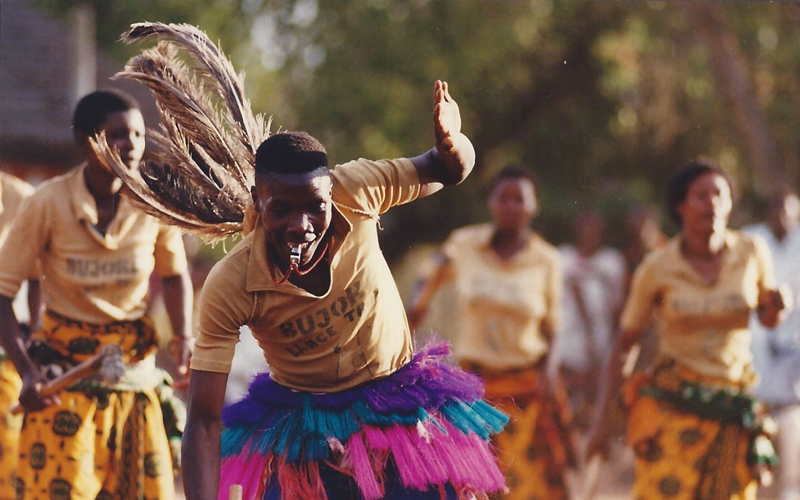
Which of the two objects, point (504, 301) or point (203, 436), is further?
point (504, 301)

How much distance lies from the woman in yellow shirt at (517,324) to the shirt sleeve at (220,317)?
4362 mm

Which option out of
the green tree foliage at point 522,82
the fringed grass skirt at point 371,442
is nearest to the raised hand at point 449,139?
the fringed grass skirt at point 371,442

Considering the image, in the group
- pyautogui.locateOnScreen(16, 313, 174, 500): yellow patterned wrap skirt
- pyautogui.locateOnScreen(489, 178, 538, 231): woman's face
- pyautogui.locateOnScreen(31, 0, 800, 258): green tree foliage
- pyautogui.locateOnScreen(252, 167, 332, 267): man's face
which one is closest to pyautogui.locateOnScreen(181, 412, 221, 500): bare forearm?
pyautogui.locateOnScreen(252, 167, 332, 267): man's face

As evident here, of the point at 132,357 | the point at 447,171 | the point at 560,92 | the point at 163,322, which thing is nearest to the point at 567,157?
the point at 560,92

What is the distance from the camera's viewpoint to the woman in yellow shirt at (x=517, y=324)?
326 inches

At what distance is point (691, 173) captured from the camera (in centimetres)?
695

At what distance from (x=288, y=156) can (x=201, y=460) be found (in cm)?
97

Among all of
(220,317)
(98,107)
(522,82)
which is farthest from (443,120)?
(522,82)

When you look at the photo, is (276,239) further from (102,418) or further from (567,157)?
(567,157)

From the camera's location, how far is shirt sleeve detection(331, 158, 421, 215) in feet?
13.7

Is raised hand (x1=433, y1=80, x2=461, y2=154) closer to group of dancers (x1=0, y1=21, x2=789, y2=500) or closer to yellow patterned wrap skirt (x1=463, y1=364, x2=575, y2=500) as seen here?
group of dancers (x1=0, y1=21, x2=789, y2=500)

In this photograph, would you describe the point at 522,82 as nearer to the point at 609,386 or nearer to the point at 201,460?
the point at 609,386

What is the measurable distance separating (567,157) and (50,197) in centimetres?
1262

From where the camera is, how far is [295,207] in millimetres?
3859
